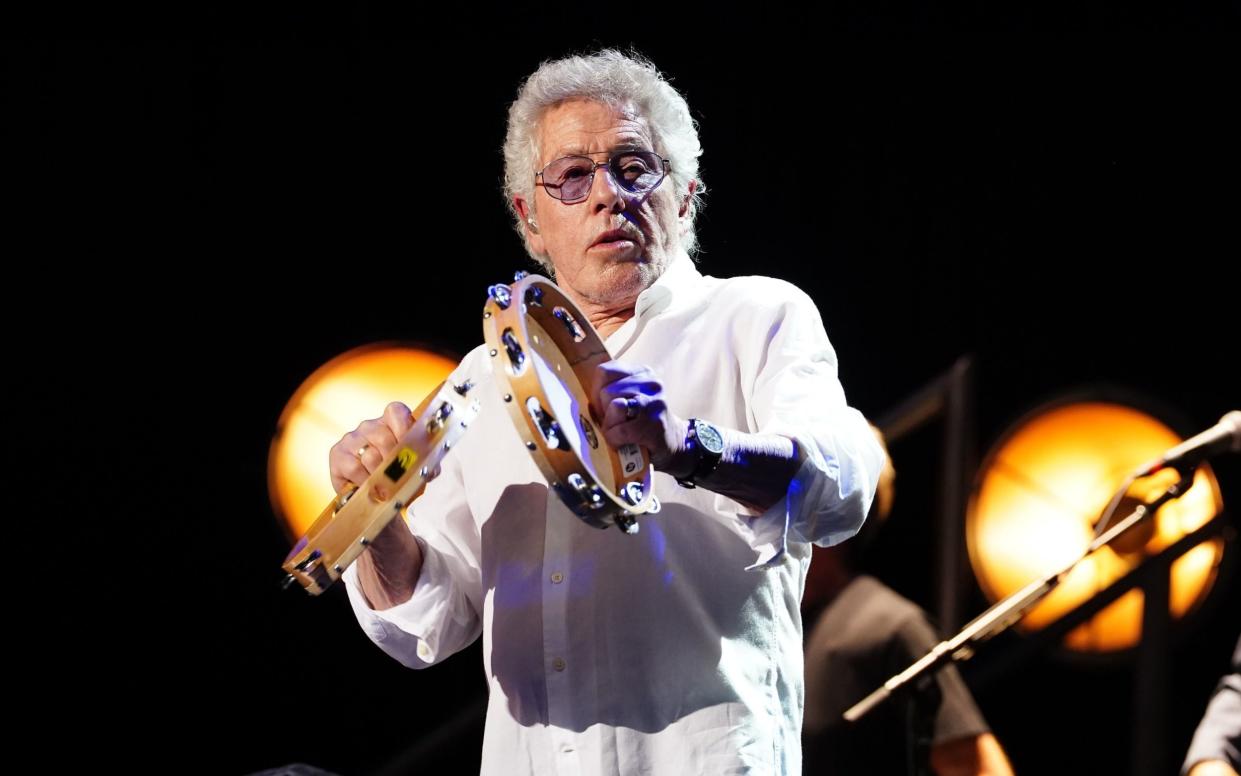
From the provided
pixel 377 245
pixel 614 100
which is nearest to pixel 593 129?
pixel 614 100

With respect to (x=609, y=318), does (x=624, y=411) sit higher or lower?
lower

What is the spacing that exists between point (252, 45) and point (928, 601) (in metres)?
3.27

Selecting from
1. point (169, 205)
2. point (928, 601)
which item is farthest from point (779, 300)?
point (928, 601)

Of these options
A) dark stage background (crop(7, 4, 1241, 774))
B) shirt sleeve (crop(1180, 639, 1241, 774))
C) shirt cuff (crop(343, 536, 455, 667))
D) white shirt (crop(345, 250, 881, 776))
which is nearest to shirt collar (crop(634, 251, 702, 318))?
white shirt (crop(345, 250, 881, 776))

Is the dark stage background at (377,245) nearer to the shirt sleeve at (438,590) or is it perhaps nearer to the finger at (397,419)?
the shirt sleeve at (438,590)

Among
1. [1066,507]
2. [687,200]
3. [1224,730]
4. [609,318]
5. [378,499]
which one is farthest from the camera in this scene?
[1066,507]

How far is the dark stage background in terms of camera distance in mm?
4176

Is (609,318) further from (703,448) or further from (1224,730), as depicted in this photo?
(1224,730)

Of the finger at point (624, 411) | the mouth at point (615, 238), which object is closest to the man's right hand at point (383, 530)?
the finger at point (624, 411)

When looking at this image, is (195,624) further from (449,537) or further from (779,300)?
(779,300)

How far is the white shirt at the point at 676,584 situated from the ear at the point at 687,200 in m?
0.27

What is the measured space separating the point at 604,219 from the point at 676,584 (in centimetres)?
69

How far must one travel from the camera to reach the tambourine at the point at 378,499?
72.1 inches

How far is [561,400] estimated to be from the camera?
69.2 inches
